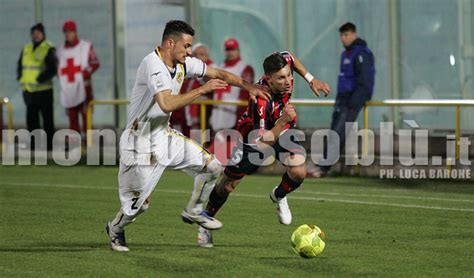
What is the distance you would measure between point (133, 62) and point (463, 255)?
45.3 ft

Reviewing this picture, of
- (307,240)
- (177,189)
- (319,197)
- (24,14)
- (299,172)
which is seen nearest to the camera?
Result: (307,240)

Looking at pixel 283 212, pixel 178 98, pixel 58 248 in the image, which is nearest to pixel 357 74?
pixel 283 212

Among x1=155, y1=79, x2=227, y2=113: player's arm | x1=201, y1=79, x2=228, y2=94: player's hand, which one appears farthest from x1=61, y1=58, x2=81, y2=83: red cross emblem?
x1=201, y1=79, x2=228, y2=94: player's hand

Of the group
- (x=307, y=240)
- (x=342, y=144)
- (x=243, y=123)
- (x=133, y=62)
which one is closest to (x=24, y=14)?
(x=133, y=62)

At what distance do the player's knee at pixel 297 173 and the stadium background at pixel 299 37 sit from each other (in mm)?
7372

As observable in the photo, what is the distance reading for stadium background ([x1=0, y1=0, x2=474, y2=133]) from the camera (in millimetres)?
19812

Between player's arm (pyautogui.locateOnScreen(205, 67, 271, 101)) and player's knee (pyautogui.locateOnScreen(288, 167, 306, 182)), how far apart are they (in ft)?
3.02

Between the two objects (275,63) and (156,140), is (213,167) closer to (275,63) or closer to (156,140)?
(156,140)

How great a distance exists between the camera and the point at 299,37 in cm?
2184

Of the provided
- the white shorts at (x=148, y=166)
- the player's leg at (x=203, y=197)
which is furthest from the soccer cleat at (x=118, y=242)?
the player's leg at (x=203, y=197)

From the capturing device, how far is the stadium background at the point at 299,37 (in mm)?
19812

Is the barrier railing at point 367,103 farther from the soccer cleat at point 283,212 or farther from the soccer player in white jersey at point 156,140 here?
the soccer player in white jersey at point 156,140

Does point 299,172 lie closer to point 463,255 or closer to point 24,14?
point 463,255

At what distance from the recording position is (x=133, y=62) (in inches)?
946
